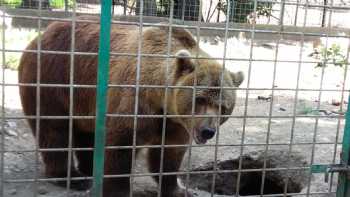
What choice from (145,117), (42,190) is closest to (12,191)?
(42,190)

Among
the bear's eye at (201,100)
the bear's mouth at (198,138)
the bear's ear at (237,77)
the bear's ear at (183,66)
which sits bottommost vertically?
the bear's mouth at (198,138)

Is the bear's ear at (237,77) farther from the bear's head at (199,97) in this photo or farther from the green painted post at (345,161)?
the green painted post at (345,161)

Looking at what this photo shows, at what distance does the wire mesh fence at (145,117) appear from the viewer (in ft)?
12.6

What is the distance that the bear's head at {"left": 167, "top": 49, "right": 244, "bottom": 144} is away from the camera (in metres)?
4.38

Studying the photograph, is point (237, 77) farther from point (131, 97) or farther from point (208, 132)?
point (131, 97)

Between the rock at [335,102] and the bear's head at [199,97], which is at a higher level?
the bear's head at [199,97]

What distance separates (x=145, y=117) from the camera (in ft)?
13.8

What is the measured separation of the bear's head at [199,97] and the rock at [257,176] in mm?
1425

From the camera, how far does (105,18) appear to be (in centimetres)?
361

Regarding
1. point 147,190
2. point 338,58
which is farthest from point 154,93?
point 338,58

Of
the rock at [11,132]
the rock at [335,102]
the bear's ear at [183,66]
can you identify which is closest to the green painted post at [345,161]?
the bear's ear at [183,66]

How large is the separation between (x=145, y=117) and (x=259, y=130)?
11.2 ft

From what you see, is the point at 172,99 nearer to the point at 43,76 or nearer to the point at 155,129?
the point at 155,129

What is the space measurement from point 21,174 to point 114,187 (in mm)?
1192
